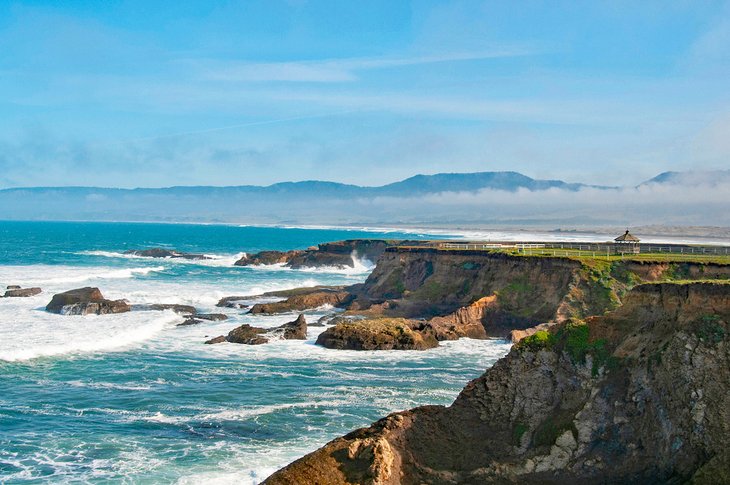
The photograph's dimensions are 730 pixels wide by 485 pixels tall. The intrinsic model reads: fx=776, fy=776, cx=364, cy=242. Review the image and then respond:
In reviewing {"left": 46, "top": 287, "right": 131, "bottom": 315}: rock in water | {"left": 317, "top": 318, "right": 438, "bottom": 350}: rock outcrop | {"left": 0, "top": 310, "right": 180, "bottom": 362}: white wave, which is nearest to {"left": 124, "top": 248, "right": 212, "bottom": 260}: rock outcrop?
{"left": 46, "top": 287, "right": 131, "bottom": 315}: rock in water

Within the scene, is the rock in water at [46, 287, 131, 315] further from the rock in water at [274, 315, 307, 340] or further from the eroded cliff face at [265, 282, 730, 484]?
the eroded cliff face at [265, 282, 730, 484]

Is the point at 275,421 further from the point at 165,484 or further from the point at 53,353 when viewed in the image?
the point at 53,353

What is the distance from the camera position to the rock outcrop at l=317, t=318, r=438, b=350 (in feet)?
137

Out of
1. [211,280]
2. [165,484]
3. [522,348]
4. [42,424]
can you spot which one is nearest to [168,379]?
[42,424]

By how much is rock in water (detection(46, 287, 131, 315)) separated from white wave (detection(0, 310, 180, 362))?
1.06 m

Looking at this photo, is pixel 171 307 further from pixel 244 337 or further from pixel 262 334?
pixel 244 337

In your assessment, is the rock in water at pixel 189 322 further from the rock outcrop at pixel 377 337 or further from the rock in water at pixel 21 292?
the rock in water at pixel 21 292

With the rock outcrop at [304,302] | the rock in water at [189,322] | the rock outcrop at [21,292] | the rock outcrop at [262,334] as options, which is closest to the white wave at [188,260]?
the rock outcrop at [21,292]

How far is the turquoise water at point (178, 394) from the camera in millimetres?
22547

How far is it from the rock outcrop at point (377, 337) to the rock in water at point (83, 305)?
1979 cm

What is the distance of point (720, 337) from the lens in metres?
16.9

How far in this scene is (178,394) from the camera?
3066cm

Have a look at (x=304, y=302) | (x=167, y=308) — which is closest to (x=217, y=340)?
(x=167, y=308)

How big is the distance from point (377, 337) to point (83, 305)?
24.4m
